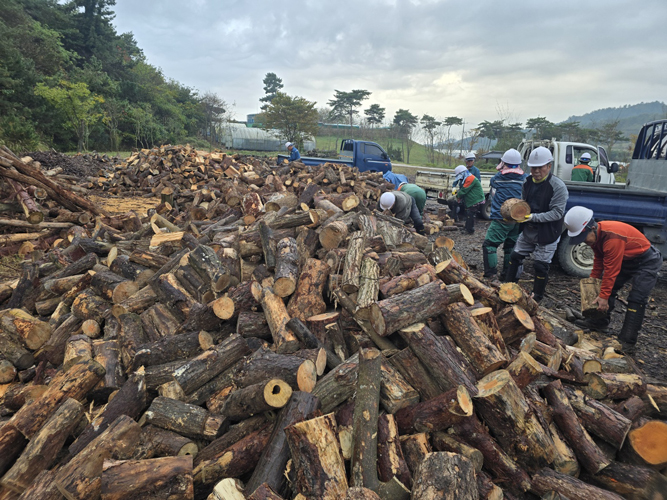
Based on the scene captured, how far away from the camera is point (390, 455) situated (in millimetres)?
2119

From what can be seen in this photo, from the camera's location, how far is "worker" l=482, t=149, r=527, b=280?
558 centimetres

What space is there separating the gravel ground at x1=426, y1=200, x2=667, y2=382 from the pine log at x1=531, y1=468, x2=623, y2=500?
261cm

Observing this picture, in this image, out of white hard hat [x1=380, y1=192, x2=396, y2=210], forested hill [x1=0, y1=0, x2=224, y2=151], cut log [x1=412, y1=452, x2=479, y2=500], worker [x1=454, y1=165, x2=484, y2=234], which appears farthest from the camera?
forested hill [x1=0, y1=0, x2=224, y2=151]

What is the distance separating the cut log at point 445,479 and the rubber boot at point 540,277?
3.82 metres

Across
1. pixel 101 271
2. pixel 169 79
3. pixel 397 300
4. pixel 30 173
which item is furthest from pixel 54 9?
pixel 397 300

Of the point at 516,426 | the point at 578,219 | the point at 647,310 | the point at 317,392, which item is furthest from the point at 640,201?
the point at 317,392

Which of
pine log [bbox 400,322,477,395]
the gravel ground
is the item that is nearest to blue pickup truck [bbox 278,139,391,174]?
the gravel ground

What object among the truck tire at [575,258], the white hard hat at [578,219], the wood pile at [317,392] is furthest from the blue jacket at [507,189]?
the wood pile at [317,392]

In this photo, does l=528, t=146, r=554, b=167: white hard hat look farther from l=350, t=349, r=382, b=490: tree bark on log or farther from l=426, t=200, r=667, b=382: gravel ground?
l=350, t=349, r=382, b=490: tree bark on log

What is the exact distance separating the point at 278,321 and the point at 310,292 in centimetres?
48

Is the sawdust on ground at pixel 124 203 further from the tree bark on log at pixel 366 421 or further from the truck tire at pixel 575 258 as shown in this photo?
the truck tire at pixel 575 258

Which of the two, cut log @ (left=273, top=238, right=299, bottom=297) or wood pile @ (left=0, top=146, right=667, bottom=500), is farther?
cut log @ (left=273, top=238, right=299, bottom=297)

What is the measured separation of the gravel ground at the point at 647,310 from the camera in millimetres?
4023

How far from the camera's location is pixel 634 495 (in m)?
2.08
